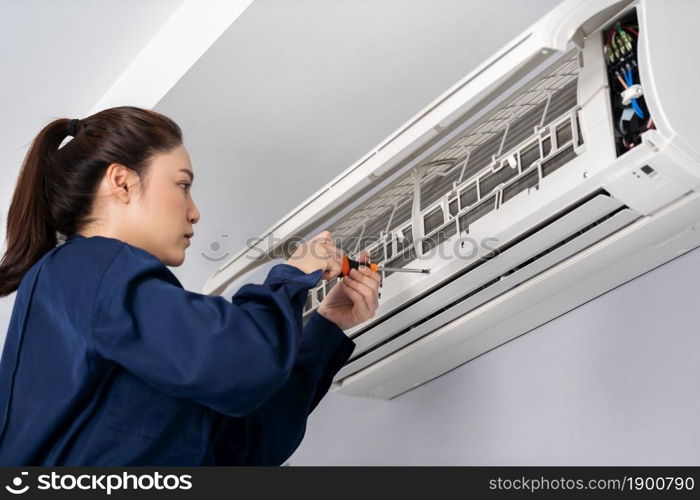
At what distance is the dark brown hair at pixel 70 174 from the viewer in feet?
5.00

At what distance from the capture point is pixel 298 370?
171 cm

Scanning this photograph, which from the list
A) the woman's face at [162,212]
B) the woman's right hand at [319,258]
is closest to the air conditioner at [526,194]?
the woman's right hand at [319,258]

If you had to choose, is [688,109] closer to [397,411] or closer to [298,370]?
[298,370]

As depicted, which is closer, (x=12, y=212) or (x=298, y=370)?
(x=12, y=212)

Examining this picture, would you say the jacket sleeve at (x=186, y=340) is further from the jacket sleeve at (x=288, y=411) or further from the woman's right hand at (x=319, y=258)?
the jacket sleeve at (x=288, y=411)

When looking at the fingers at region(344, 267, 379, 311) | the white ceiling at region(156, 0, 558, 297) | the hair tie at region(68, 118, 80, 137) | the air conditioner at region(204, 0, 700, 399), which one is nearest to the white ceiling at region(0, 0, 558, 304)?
the white ceiling at region(156, 0, 558, 297)

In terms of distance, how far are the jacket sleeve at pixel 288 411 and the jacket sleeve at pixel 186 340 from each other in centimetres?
29

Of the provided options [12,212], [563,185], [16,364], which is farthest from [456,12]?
[16,364]

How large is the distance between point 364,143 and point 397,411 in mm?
637

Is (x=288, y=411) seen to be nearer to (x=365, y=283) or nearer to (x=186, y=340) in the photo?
(x=365, y=283)

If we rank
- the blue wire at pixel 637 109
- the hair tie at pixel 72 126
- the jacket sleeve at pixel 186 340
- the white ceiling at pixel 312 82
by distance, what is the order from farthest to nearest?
1. the white ceiling at pixel 312 82
2. the hair tie at pixel 72 126
3. the blue wire at pixel 637 109
4. the jacket sleeve at pixel 186 340

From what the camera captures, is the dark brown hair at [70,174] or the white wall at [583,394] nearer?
the dark brown hair at [70,174]

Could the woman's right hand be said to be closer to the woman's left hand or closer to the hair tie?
the woman's left hand

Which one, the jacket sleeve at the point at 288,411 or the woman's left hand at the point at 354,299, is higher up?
the woman's left hand at the point at 354,299
